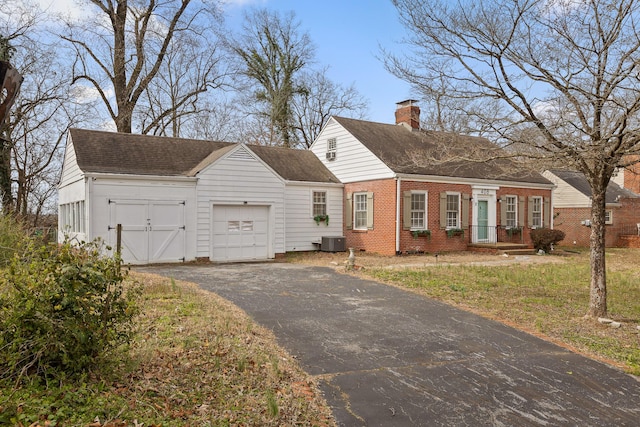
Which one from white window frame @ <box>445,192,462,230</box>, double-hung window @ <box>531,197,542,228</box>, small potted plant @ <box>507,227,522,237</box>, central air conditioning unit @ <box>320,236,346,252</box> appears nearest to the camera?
central air conditioning unit @ <box>320,236,346,252</box>

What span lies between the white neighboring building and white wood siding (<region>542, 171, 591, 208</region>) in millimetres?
17339

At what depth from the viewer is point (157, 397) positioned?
3943 millimetres

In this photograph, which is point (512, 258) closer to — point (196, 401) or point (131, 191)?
point (131, 191)

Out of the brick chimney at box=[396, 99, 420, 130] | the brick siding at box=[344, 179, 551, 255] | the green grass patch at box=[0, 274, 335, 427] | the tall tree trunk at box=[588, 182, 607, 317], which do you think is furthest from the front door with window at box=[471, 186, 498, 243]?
the green grass patch at box=[0, 274, 335, 427]

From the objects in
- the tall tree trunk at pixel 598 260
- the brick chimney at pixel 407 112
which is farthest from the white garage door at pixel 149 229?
the brick chimney at pixel 407 112

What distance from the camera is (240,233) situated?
53.7ft

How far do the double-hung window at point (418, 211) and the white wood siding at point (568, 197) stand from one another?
11.8m

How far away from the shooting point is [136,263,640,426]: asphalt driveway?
14.1ft

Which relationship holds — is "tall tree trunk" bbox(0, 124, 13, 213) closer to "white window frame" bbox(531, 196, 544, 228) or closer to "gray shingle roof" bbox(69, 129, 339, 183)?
"gray shingle roof" bbox(69, 129, 339, 183)

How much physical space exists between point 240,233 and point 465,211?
379 inches

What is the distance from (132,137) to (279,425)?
50.5 ft

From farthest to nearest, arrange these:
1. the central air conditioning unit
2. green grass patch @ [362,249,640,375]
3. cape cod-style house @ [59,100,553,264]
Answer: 1. the central air conditioning unit
2. cape cod-style house @ [59,100,553,264]
3. green grass patch @ [362,249,640,375]

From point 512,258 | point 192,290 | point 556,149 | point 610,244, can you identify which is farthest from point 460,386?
point 610,244

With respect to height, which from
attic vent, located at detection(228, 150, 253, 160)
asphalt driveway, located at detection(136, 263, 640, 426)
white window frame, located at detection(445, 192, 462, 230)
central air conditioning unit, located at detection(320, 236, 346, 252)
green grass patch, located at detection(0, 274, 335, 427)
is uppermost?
attic vent, located at detection(228, 150, 253, 160)
